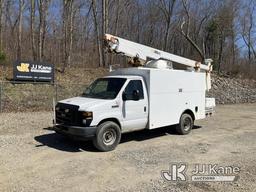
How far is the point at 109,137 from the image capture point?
28.9ft

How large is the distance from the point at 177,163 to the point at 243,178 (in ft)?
5.30

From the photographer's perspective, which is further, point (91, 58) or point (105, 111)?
point (91, 58)

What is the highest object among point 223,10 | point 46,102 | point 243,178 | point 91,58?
point 223,10

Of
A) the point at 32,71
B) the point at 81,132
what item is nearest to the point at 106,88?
the point at 81,132

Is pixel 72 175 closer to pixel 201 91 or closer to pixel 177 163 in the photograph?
pixel 177 163

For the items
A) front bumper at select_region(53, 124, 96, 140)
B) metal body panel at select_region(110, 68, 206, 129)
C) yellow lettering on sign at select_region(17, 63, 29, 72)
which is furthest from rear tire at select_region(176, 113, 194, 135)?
yellow lettering on sign at select_region(17, 63, 29, 72)

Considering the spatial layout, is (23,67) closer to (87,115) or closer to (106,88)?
(106,88)

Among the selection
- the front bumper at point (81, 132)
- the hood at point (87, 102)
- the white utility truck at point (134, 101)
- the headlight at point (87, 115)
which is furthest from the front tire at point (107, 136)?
the hood at point (87, 102)

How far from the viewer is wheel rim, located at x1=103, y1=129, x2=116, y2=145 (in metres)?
8.65

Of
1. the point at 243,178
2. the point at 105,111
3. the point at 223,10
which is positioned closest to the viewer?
the point at 243,178

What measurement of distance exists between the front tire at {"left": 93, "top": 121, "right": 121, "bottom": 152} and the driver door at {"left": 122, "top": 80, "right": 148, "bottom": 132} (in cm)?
47

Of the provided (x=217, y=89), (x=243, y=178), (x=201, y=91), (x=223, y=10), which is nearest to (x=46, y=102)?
(x=201, y=91)

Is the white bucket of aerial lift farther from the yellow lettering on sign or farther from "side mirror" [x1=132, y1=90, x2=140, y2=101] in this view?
the yellow lettering on sign

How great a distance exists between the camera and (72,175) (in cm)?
662
